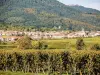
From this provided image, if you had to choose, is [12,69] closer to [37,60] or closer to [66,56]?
[37,60]

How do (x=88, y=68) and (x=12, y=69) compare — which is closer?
(x=88, y=68)

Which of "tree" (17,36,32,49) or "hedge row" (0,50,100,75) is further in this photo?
"tree" (17,36,32,49)

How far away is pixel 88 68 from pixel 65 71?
11502 millimetres

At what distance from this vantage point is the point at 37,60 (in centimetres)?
12712

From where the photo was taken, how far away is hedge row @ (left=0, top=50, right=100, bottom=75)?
396 feet

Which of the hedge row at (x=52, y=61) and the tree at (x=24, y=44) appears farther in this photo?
the tree at (x=24, y=44)

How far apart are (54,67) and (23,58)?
13.9m

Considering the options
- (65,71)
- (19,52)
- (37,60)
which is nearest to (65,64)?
(65,71)

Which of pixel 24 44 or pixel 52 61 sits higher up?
pixel 24 44

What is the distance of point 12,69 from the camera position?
5113 inches

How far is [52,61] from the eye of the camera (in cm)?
12575

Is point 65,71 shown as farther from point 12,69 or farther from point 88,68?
point 12,69

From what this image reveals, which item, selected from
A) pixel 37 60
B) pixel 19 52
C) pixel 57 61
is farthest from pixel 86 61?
pixel 19 52

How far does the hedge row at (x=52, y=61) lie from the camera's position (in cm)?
12075
